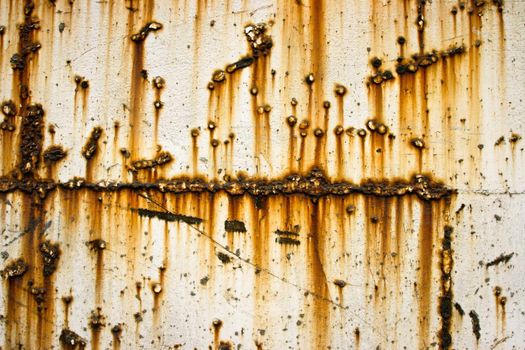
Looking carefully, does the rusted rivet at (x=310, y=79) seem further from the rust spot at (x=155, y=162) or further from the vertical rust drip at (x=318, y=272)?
the rust spot at (x=155, y=162)

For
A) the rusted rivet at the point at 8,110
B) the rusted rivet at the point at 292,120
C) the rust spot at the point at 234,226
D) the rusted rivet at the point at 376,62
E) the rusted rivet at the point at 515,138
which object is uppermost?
the rusted rivet at the point at 376,62

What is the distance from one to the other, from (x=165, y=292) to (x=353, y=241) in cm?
61

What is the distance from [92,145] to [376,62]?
3.05 ft

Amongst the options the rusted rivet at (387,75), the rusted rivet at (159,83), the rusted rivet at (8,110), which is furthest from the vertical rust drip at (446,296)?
the rusted rivet at (8,110)

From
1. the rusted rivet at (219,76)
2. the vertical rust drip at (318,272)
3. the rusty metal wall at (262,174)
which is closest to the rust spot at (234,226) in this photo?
the rusty metal wall at (262,174)

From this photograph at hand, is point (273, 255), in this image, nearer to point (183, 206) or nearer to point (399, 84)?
point (183, 206)

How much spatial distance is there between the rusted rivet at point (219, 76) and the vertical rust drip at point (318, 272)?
474 millimetres

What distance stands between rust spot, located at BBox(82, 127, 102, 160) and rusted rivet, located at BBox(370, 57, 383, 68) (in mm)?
883

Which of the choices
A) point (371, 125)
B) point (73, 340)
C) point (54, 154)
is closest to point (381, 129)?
point (371, 125)

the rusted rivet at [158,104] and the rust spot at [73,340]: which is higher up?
the rusted rivet at [158,104]

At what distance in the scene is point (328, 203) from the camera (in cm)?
130

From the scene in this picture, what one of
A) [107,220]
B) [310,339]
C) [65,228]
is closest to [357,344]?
[310,339]

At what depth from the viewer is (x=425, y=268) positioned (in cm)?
129

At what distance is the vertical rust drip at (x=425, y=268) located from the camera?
129 centimetres
